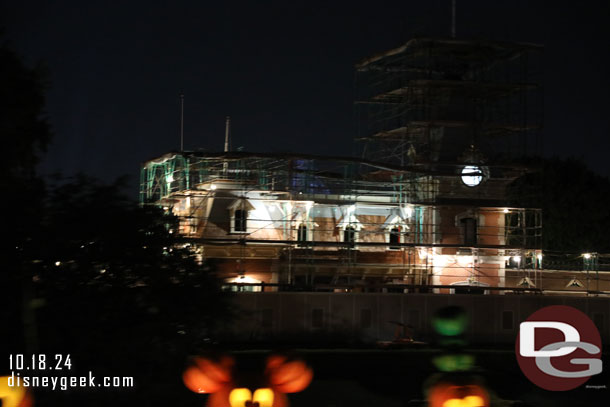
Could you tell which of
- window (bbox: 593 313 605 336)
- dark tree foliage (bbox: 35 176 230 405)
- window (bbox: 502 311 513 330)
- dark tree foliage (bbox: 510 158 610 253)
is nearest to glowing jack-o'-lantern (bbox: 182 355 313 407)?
dark tree foliage (bbox: 35 176 230 405)

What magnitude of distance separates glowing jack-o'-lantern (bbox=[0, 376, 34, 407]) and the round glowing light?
35.8 meters

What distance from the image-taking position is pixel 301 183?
150 feet

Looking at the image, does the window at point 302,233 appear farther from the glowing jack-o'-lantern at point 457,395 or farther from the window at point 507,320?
the glowing jack-o'-lantern at point 457,395

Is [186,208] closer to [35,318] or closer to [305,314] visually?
[305,314]

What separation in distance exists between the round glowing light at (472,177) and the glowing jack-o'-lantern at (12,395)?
117 ft

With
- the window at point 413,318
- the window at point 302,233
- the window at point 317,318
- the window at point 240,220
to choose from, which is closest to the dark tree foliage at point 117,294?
the window at point 317,318

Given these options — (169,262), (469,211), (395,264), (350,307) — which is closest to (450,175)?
(469,211)

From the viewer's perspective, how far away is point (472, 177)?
154 ft

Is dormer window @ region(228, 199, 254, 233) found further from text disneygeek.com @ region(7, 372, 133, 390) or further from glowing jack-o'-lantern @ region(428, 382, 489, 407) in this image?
glowing jack-o'-lantern @ region(428, 382, 489, 407)

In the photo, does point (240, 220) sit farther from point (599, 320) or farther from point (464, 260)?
point (599, 320)

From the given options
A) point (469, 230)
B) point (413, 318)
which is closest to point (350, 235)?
point (469, 230)

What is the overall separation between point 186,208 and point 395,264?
10.8m

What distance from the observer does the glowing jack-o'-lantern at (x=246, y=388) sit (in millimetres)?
13094

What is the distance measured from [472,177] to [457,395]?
117ft
